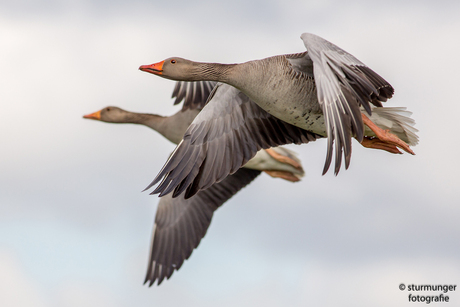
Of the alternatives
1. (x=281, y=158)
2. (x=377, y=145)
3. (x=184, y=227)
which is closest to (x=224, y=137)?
(x=377, y=145)

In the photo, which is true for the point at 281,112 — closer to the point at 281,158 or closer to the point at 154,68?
the point at 154,68

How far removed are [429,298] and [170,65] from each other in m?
4.07

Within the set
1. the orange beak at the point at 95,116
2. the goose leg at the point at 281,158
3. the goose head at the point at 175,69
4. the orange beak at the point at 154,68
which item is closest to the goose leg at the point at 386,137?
the goose head at the point at 175,69

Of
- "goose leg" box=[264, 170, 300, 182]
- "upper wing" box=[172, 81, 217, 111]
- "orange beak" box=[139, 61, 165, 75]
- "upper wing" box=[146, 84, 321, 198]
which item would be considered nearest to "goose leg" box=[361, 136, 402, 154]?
"upper wing" box=[146, 84, 321, 198]

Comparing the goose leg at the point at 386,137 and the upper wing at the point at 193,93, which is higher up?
the upper wing at the point at 193,93

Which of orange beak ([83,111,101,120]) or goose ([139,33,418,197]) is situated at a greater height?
orange beak ([83,111,101,120])

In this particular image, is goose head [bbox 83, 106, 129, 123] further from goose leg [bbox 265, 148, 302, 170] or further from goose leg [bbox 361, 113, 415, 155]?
goose leg [bbox 361, 113, 415, 155]

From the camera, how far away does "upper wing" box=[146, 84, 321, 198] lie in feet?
26.2

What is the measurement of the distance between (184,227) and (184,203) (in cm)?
51

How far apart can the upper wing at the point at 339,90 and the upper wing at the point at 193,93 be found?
17.2ft

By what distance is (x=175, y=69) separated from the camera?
753 cm

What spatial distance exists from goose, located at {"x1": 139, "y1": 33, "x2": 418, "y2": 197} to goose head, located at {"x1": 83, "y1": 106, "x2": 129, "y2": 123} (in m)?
5.84

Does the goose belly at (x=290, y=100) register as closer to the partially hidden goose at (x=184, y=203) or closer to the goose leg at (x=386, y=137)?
the goose leg at (x=386, y=137)

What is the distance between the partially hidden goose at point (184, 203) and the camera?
12.3 metres
